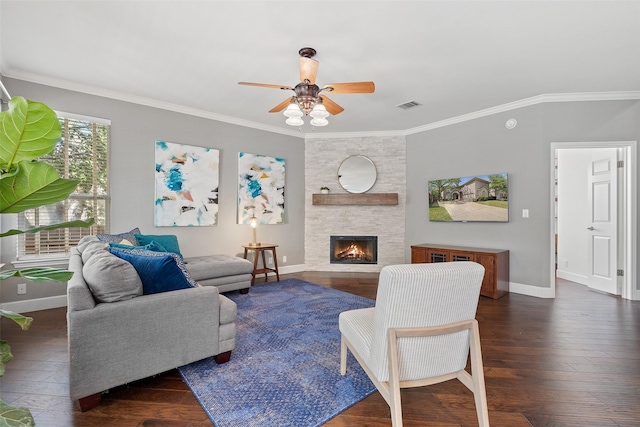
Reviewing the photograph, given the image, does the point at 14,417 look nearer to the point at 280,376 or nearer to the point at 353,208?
the point at 280,376

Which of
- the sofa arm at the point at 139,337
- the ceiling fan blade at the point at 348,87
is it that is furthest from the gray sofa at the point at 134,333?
the ceiling fan blade at the point at 348,87

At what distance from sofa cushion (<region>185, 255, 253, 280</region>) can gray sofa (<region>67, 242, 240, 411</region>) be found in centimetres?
145

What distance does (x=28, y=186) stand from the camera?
2.39ft

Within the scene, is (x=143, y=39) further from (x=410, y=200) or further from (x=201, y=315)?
(x=410, y=200)

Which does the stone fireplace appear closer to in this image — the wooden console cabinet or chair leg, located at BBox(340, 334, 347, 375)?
the wooden console cabinet

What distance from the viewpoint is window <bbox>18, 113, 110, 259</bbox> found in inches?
129

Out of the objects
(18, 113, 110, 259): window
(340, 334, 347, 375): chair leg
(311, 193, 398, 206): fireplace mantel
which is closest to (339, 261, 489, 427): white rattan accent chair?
(340, 334, 347, 375): chair leg

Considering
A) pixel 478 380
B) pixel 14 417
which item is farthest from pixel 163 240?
pixel 478 380

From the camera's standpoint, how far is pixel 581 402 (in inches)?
68.8

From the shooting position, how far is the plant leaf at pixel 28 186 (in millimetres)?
712

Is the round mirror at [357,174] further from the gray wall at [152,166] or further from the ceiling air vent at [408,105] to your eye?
the ceiling air vent at [408,105]

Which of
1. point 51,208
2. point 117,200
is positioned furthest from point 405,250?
point 51,208

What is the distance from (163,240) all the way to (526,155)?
16.2ft

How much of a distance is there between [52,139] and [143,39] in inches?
93.6
